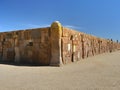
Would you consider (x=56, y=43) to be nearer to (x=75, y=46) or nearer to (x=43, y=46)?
(x=43, y=46)

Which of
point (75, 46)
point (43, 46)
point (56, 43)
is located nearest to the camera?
point (56, 43)

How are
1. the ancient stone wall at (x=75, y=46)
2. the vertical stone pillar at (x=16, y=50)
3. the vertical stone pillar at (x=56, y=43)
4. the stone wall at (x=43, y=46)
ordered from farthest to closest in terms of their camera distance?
the vertical stone pillar at (x=16, y=50)
the ancient stone wall at (x=75, y=46)
the stone wall at (x=43, y=46)
the vertical stone pillar at (x=56, y=43)

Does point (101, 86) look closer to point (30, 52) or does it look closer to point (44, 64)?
point (44, 64)

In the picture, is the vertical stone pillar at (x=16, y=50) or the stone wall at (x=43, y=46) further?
the vertical stone pillar at (x=16, y=50)

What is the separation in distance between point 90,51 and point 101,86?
1068 cm

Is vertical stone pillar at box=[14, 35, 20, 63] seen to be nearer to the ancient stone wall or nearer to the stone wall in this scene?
the stone wall

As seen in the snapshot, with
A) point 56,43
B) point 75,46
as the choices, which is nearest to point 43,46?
point 56,43

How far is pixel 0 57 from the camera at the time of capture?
1272 cm

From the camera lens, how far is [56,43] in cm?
995

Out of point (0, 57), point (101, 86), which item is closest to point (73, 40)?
point (0, 57)

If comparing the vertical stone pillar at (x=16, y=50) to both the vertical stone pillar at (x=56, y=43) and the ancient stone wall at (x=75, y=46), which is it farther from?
the ancient stone wall at (x=75, y=46)

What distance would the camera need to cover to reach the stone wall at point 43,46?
9992mm

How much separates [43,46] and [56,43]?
3.33ft

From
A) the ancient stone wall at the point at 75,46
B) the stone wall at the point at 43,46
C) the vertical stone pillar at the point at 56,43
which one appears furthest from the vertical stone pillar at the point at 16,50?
the ancient stone wall at the point at 75,46
